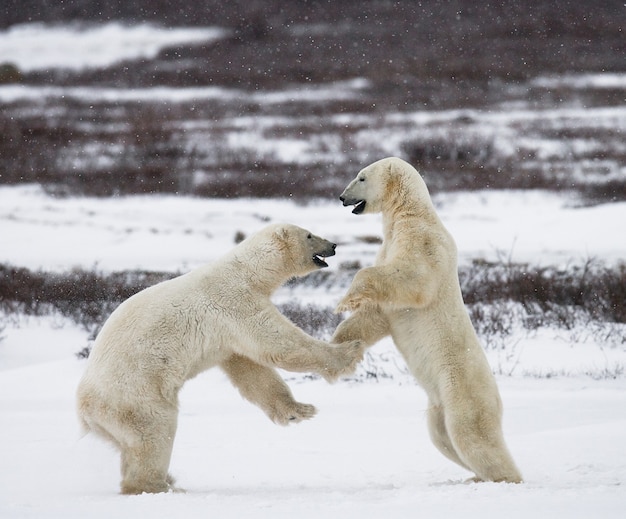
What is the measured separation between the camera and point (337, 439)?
550cm

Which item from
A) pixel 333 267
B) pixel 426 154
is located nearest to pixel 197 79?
pixel 426 154

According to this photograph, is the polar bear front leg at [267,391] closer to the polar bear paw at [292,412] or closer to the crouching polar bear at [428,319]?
the polar bear paw at [292,412]

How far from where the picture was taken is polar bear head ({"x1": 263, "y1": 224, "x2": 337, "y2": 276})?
4.75 metres

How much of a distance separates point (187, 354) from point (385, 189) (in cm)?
131

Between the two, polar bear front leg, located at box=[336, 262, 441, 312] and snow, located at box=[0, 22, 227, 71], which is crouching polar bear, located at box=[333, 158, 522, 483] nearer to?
polar bear front leg, located at box=[336, 262, 441, 312]

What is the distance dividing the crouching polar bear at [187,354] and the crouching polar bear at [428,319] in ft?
0.88

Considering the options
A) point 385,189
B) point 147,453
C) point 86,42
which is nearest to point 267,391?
point 147,453

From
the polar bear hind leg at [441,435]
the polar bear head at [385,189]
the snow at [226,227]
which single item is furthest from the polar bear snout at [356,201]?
the snow at [226,227]

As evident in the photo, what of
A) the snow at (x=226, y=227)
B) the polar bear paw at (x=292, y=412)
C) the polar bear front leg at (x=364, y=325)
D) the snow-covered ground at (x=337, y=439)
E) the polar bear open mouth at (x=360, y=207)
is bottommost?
the snow at (x=226, y=227)

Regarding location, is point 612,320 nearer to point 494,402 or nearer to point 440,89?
point 494,402

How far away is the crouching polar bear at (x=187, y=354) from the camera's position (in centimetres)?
425

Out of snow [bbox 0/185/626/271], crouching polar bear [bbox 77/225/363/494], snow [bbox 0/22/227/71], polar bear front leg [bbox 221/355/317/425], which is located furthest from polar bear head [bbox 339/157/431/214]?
snow [bbox 0/22/227/71]

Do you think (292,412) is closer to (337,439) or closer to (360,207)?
(337,439)

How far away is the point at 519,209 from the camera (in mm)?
14906
